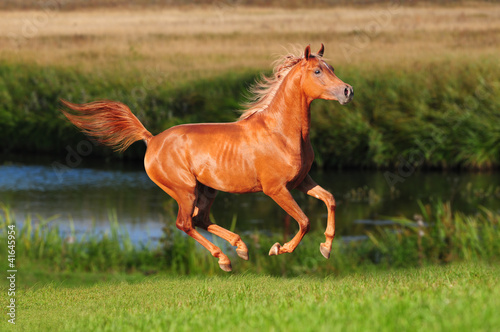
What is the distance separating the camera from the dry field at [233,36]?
78.4 feet

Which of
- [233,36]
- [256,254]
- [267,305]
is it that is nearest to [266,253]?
[256,254]

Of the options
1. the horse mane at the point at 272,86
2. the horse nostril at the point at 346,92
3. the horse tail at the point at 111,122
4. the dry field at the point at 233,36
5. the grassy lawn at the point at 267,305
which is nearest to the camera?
the grassy lawn at the point at 267,305

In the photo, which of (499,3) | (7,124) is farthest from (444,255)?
(499,3)

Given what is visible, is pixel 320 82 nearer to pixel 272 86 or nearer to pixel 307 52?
pixel 307 52

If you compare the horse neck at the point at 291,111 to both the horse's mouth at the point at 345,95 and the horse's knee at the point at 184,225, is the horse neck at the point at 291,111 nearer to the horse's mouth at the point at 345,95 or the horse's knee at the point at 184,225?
the horse's mouth at the point at 345,95

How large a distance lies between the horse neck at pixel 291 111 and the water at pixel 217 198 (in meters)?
7.84

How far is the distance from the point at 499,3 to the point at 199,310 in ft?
94.2

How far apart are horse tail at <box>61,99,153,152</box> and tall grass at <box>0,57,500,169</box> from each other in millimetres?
10898

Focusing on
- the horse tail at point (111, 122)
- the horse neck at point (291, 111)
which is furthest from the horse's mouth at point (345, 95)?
the horse tail at point (111, 122)

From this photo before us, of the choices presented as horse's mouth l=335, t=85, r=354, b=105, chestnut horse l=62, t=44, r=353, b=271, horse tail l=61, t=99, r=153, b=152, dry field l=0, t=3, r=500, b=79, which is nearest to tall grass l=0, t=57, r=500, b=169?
dry field l=0, t=3, r=500, b=79

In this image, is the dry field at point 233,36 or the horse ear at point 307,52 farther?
the dry field at point 233,36

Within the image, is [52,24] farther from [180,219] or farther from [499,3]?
[180,219]

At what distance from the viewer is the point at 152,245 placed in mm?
12078

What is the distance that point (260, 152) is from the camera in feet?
16.8
